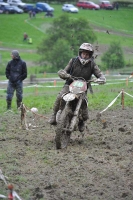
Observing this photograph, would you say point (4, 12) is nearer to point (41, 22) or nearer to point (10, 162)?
point (41, 22)

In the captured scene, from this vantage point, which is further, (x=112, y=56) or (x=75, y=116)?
(x=112, y=56)

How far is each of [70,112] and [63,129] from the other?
16.4 inches

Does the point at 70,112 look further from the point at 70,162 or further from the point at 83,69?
the point at 70,162

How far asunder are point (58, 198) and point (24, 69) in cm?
891

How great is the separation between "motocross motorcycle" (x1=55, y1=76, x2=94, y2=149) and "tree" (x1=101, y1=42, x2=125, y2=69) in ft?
79.5

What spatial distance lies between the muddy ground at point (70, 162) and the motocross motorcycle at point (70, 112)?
0.82 feet

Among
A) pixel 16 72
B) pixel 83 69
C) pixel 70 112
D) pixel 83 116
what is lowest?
pixel 83 116

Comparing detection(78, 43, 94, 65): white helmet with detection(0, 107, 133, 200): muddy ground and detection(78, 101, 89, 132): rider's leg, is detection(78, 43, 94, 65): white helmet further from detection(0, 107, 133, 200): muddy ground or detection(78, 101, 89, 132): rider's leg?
detection(0, 107, 133, 200): muddy ground

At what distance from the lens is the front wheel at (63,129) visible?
11.0 m

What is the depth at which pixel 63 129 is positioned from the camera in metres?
11.0

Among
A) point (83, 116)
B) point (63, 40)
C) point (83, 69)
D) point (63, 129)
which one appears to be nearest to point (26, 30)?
point (63, 40)

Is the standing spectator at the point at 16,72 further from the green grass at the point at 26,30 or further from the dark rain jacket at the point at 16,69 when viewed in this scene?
the green grass at the point at 26,30

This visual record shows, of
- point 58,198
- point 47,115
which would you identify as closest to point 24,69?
point 47,115

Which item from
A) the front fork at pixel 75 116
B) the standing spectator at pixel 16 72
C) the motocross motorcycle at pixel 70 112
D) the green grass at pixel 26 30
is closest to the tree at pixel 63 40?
the green grass at pixel 26 30
